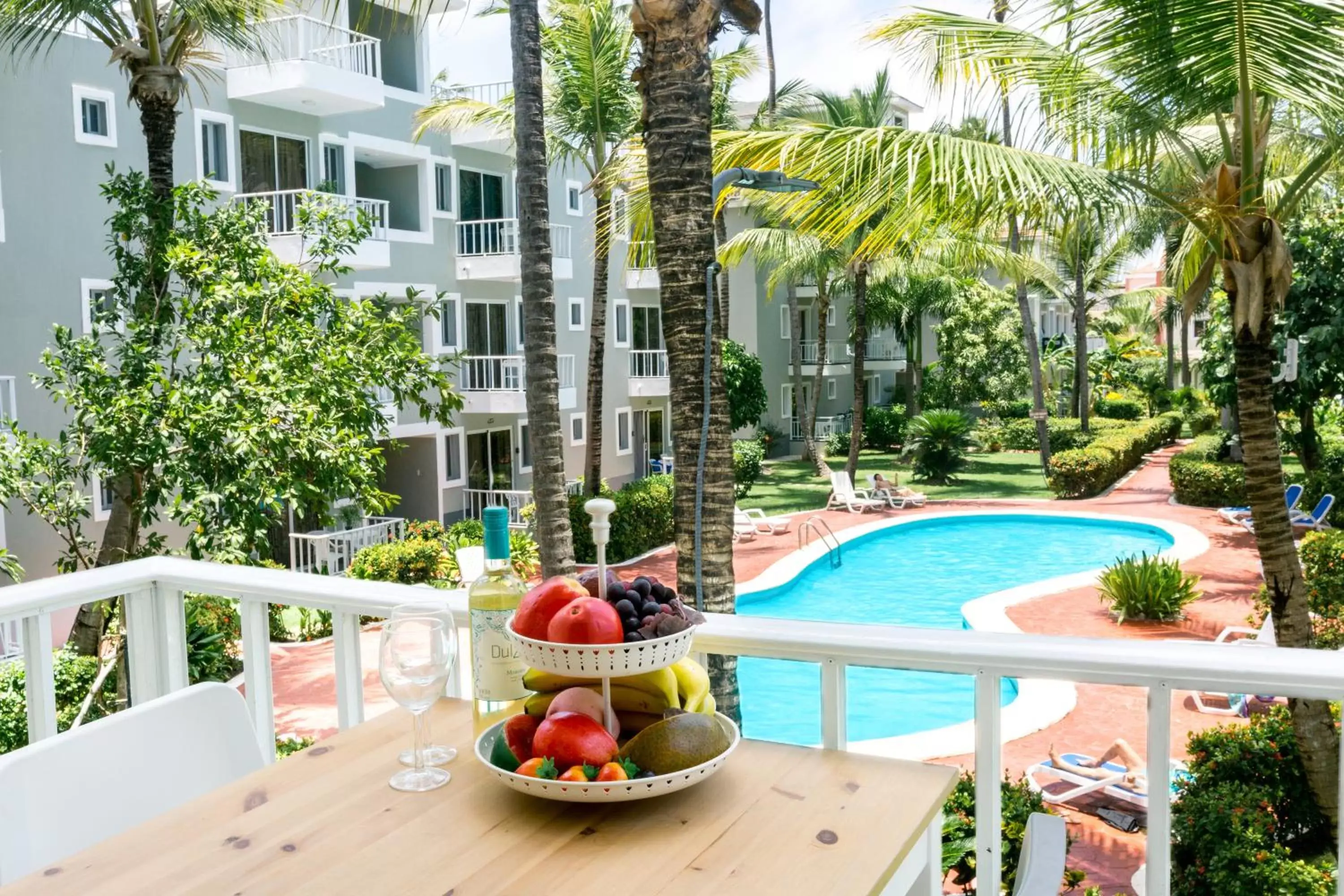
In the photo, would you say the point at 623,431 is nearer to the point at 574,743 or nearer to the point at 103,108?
the point at 103,108

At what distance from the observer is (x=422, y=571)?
575 inches

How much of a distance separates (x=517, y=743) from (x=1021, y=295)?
23.6 m

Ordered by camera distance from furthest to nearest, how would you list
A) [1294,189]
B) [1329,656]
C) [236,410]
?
1. [236,410]
2. [1294,189]
3. [1329,656]

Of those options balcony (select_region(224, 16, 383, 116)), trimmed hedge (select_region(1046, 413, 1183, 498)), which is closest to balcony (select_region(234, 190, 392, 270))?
balcony (select_region(224, 16, 383, 116))

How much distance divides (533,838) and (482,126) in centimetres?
1888

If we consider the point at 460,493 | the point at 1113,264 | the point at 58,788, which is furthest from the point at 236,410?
the point at 1113,264

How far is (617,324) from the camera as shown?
24578mm

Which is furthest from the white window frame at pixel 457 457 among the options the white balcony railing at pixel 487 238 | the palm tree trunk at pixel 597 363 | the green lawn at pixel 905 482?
the green lawn at pixel 905 482

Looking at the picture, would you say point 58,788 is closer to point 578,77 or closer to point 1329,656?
point 1329,656

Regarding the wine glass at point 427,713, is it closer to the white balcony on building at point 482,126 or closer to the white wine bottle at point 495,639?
the white wine bottle at point 495,639

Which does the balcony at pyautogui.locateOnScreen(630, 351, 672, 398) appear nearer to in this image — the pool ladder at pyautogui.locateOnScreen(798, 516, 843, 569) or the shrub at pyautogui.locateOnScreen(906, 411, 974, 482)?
the shrub at pyautogui.locateOnScreen(906, 411, 974, 482)

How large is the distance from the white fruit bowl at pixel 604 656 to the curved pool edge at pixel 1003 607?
0.55m

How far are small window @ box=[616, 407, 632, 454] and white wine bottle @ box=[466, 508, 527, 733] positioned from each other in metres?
22.2

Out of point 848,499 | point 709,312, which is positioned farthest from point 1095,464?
point 709,312
